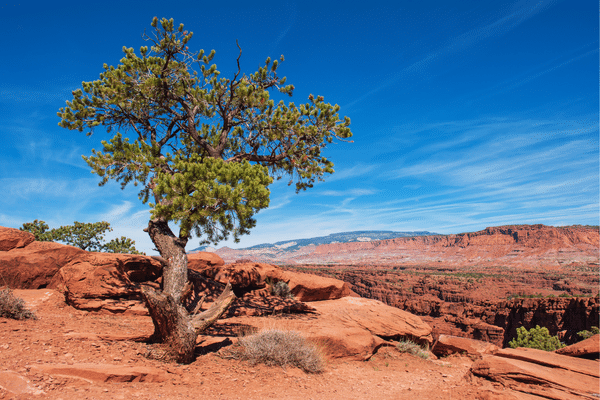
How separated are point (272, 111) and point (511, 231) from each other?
667 ft

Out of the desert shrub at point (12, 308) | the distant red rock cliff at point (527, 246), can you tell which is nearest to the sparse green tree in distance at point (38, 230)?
the desert shrub at point (12, 308)

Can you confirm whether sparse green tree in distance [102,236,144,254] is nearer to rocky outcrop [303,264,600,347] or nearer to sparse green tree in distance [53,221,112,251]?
sparse green tree in distance [53,221,112,251]

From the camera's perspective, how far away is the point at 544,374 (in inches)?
227

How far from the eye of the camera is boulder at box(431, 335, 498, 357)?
11.5 metres

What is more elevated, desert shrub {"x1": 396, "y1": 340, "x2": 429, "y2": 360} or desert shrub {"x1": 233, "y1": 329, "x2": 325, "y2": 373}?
desert shrub {"x1": 233, "y1": 329, "x2": 325, "y2": 373}

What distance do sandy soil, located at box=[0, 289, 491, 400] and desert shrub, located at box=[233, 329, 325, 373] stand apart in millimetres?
203

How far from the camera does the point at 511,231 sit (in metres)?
170

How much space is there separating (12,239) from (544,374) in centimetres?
1735

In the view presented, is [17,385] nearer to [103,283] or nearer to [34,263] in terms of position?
[103,283]

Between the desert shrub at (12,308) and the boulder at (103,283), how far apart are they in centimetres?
206

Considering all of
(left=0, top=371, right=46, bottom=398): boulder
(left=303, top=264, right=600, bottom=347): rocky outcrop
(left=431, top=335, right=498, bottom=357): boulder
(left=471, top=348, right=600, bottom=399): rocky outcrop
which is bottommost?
(left=303, top=264, right=600, bottom=347): rocky outcrop

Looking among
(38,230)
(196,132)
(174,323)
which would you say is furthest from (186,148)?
(38,230)

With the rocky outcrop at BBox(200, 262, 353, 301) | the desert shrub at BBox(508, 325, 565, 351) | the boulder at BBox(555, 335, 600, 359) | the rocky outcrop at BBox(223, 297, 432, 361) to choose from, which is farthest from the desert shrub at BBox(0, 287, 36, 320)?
the desert shrub at BBox(508, 325, 565, 351)

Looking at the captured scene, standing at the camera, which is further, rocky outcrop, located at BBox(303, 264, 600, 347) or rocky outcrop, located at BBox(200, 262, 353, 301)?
rocky outcrop, located at BBox(303, 264, 600, 347)
